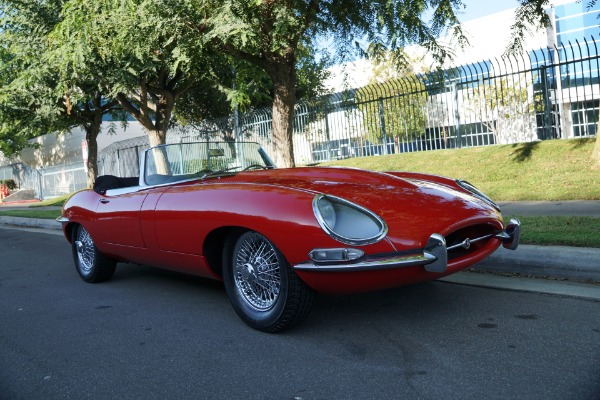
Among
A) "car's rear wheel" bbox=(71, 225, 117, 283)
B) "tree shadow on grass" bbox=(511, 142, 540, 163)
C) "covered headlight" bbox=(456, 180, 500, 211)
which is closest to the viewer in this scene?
"covered headlight" bbox=(456, 180, 500, 211)

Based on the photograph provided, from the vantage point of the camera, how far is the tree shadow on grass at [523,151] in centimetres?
1164

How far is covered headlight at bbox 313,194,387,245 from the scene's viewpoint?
3309 millimetres

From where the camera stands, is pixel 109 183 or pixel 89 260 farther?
pixel 89 260

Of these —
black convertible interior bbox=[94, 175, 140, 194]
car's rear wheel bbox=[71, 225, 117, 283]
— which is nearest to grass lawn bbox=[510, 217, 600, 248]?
black convertible interior bbox=[94, 175, 140, 194]

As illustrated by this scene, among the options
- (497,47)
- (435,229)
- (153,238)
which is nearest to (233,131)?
(153,238)

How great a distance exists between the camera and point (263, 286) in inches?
148

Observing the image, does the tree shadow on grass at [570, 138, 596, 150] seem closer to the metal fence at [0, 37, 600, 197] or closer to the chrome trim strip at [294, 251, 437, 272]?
the metal fence at [0, 37, 600, 197]

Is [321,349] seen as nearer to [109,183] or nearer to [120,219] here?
[120,219]

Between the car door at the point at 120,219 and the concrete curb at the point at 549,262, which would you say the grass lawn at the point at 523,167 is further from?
the car door at the point at 120,219

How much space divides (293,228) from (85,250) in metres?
3.39

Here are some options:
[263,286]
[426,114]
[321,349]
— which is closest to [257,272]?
[263,286]

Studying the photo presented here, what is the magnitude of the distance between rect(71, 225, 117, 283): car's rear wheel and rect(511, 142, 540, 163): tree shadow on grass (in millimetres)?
8811

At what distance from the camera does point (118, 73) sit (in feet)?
50.4

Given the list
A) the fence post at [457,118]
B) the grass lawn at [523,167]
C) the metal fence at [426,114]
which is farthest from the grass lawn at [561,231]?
the fence post at [457,118]
